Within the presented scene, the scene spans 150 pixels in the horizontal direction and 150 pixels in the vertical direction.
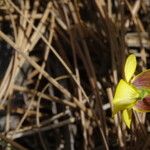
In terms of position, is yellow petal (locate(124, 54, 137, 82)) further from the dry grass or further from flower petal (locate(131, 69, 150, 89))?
the dry grass

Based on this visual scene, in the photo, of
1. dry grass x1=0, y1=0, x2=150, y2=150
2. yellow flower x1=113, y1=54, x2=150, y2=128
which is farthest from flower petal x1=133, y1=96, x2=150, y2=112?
dry grass x1=0, y1=0, x2=150, y2=150

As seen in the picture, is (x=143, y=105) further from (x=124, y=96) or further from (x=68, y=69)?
(x=68, y=69)

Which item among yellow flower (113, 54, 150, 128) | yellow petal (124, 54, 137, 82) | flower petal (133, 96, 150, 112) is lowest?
flower petal (133, 96, 150, 112)

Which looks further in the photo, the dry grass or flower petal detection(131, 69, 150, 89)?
the dry grass

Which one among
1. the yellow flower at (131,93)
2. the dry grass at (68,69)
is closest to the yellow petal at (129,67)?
the yellow flower at (131,93)

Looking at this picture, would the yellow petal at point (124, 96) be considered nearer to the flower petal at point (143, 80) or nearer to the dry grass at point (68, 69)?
the flower petal at point (143, 80)

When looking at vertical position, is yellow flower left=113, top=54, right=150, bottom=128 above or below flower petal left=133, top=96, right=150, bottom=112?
above
